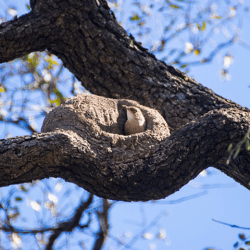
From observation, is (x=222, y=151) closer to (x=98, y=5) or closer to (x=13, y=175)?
(x=13, y=175)

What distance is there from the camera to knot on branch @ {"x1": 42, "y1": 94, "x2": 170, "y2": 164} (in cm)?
370

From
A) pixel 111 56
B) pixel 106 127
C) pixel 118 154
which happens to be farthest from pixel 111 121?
pixel 111 56

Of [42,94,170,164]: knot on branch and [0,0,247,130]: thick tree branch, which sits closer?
[42,94,170,164]: knot on branch

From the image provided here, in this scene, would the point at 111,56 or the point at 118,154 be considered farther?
the point at 111,56

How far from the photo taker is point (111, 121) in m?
4.13

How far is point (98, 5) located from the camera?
4.59 m

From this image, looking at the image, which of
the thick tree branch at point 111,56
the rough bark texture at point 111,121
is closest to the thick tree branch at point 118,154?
→ the rough bark texture at point 111,121

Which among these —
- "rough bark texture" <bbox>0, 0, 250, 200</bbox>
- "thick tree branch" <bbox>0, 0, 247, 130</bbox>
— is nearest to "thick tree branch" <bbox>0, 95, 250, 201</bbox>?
"rough bark texture" <bbox>0, 0, 250, 200</bbox>

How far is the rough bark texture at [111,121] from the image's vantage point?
344 cm

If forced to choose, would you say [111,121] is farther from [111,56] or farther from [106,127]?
[111,56]

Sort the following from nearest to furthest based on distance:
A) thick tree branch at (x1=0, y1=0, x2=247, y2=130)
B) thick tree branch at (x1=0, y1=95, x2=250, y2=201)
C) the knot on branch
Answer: thick tree branch at (x1=0, y1=95, x2=250, y2=201), the knot on branch, thick tree branch at (x1=0, y1=0, x2=247, y2=130)

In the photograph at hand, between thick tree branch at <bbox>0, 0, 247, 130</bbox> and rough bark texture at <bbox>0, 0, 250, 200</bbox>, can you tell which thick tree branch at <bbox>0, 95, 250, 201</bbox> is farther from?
thick tree branch at <bbox>0, 0, 247, 130</bbox>

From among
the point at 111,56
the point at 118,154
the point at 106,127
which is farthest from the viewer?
the point at 111,56

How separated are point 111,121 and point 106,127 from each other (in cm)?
12
